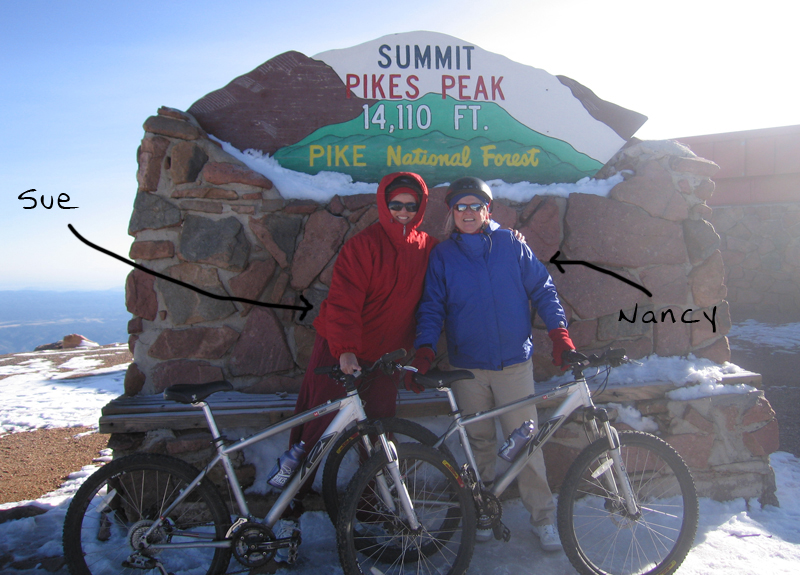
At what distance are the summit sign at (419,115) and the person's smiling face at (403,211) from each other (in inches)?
36.7

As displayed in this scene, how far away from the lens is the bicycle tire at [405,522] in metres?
1.88

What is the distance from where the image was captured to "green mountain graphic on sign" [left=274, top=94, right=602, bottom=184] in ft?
10.1

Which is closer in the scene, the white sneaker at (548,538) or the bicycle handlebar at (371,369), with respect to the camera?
the bicycle handlebar at (371,369)

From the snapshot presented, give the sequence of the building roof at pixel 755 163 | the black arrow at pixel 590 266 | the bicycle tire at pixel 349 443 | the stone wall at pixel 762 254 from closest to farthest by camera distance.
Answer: the bicycle tire at pixel 349 443 < the black arrow at pixel 590 266 < the building roof at pixel 755 163 < the stone wall at pixel 762 254

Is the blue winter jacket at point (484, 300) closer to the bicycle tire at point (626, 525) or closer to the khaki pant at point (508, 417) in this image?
the khaki pant at point (508, 417)

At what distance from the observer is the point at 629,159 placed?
335 cm

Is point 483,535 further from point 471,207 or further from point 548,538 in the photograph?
point 471,207

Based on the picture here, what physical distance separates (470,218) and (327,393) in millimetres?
1040

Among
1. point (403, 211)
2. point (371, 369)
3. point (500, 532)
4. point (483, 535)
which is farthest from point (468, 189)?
point (483, 535)

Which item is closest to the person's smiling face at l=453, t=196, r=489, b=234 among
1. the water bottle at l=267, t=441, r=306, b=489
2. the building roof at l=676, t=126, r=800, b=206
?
the water bottle at l=267, t=441, r=306, b=489

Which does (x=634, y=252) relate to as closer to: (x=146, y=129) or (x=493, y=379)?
(x=493, y=379)

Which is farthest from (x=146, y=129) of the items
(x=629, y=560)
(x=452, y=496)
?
(x=629, y=560)

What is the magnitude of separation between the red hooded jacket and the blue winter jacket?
92 millimetres

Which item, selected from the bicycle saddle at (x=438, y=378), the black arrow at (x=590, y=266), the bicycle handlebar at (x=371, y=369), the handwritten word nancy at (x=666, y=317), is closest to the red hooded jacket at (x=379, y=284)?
the bicycle handlebar at (x=371, y=369)
